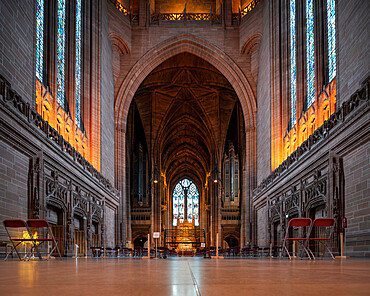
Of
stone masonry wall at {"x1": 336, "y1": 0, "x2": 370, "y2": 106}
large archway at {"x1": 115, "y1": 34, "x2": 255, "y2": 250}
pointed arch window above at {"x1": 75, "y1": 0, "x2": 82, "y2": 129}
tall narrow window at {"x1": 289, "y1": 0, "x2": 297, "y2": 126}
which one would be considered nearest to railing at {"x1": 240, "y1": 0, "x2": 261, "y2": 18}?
large archway at {"x1": 115, "y1": 34, "x2": 255, "y2": 250}

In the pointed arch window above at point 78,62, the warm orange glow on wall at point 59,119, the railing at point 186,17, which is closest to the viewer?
the warm orange glow on wall at point 59,119

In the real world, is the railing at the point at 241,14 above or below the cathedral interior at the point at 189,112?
above

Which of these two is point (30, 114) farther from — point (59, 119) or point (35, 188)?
point (59, 119)

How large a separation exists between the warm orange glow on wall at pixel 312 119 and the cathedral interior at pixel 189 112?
0.10 m

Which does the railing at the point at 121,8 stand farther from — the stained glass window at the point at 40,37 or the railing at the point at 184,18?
the stained glass window at the point at 40,37

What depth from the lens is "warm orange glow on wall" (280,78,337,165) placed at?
16.5 meters

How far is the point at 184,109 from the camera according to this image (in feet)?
141

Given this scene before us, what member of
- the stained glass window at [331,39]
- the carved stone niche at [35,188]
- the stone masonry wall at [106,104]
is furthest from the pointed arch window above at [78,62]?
the stained glass window at [331,39]

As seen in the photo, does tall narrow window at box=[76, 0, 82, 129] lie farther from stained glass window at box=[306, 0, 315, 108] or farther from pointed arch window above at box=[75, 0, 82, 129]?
stained glass window at box=[306, 0, 315, 108]

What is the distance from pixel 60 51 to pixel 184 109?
76.7 feet

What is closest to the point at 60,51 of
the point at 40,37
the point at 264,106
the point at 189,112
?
the point at 40,37

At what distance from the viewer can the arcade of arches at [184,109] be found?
13086 mm

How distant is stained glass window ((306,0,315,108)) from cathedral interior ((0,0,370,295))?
10 cm

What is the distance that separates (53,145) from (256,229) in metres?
17.0
